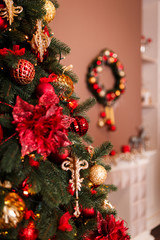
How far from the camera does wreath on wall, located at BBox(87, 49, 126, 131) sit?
2.43 metres

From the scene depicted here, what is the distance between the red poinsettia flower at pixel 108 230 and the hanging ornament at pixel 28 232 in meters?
0.25

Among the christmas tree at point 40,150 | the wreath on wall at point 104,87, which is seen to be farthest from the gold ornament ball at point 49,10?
the wreath on wall at point 104,87

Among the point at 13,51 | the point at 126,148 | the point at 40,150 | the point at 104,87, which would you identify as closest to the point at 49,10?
the point at 13,51

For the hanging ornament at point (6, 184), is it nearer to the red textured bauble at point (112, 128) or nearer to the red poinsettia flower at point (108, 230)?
the red poinsettia flower at point (108, 230)

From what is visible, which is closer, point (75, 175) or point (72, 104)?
point (75, 175)

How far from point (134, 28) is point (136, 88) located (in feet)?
2.13

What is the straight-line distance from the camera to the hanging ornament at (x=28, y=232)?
0.81 metres

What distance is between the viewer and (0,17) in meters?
0.87

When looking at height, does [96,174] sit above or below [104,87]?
below

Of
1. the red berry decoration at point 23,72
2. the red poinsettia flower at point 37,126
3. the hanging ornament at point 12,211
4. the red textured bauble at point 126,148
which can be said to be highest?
the red textured bauble at point 126,148

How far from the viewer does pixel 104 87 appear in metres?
2.59

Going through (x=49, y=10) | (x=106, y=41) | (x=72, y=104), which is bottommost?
(x=72, y=104)

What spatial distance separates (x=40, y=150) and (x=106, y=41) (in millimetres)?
2044

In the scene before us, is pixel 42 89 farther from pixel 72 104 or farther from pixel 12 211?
pixel 12 211
